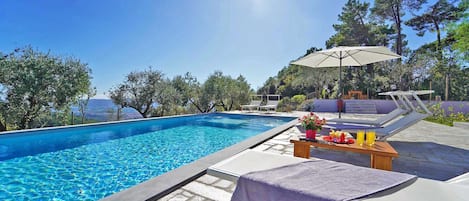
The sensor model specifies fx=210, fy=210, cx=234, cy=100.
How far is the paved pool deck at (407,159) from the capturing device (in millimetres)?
2381

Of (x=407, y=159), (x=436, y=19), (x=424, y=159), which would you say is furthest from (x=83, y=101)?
(x=436, y=19)

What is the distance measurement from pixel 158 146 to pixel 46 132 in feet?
14.5

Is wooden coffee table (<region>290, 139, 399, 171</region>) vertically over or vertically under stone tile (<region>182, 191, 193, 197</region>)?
over

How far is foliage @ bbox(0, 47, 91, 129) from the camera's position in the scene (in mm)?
7738

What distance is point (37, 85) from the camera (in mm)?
8086

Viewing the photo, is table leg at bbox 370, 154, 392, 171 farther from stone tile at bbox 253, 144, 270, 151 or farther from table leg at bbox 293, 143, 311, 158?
stone tile at bbox 253, 144, 270, 151

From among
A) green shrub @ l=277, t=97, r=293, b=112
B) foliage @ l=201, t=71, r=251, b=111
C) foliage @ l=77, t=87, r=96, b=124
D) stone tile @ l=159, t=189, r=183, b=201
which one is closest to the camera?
stone tile @ l=159, t=189, r=183, b=201

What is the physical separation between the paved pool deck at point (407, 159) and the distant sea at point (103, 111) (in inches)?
358

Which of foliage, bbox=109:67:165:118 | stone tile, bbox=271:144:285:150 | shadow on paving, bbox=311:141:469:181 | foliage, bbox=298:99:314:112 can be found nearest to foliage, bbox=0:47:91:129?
foliage, bbox=109:67:165:118

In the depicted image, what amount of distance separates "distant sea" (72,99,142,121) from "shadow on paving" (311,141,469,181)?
10171 mm

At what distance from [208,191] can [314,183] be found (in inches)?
53.7

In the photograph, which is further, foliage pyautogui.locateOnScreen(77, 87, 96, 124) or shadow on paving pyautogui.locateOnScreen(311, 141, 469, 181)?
foliage pyautogui.locateOnScreen(77, 87, 96, 124)

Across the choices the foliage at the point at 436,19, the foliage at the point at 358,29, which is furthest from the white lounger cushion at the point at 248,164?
the foliage at the point at 358,29

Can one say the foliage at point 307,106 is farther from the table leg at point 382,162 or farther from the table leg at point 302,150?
the table leg at point 382,162
